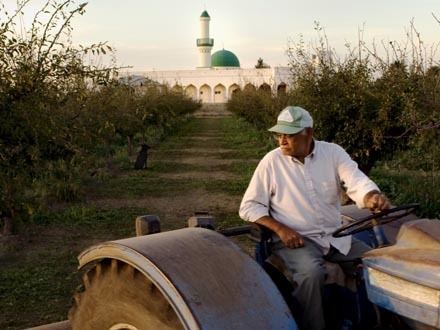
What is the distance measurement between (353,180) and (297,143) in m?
0.35

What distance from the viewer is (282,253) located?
317 cm

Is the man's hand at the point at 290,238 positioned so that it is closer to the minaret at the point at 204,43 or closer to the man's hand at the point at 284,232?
the man's hand at the point at 284,232

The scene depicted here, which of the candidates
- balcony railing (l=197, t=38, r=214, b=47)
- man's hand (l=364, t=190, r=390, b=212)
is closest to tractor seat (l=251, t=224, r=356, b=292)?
man's hand (l=364, t=190, r=390, b=212)

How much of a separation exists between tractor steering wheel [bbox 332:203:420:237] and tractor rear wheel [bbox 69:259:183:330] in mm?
892

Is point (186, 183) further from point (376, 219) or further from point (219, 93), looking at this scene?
point (219, 93)

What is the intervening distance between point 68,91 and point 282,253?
4888 mm

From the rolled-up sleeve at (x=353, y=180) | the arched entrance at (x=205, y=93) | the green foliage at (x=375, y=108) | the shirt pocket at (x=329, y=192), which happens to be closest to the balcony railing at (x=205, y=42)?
the arched entrance at (x=205, y=93)

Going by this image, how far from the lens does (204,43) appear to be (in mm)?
94000

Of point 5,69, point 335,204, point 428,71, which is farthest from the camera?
point 428,71

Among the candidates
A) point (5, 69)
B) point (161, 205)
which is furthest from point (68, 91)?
point (161, 205)

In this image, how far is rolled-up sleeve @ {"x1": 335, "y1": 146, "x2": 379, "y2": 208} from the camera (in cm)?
329

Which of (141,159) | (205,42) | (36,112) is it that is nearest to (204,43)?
(205,42)

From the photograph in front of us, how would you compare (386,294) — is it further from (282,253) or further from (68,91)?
(68,91)

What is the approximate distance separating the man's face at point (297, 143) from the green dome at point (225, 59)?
282 feet
